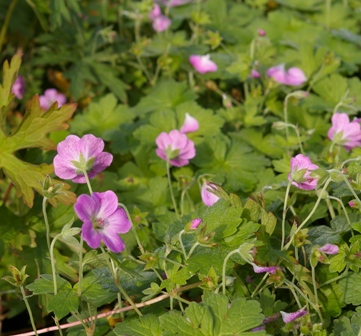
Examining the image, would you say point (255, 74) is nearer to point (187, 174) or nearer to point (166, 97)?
point (166, 97)

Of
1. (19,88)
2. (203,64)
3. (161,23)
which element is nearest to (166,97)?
(203,64)

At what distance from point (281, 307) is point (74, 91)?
4.87 ft

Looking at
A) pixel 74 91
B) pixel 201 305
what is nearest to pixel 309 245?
pixel 201 305

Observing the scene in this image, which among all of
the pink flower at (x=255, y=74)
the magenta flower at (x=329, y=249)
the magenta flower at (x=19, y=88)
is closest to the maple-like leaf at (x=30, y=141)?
the magenta flower at (x=329, y=249)

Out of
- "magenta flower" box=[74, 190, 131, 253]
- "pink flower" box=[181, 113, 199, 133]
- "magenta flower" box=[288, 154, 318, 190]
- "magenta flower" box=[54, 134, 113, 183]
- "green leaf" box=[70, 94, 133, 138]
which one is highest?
"magenta flower" box=[54, 134, 113, 183]

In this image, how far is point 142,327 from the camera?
50.6 inches

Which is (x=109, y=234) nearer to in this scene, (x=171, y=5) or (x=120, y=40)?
(x=120, y=40)

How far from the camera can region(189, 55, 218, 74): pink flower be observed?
2393 millimetres

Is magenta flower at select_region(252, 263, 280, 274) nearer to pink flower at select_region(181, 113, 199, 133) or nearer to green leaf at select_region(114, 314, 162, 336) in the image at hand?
green leaf at select_region(114, 314, 162, 336)

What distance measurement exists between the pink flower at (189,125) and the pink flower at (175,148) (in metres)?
0.21

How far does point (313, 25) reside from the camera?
2.84 m

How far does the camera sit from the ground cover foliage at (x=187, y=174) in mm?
1299

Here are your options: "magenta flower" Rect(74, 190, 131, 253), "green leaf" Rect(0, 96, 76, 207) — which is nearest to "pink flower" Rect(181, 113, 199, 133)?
"green leaf" Rect(0, 96, 76, 207)

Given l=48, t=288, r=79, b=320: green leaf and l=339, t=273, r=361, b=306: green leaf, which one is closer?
l=48, t=288, r=79, b=320: green leaf
